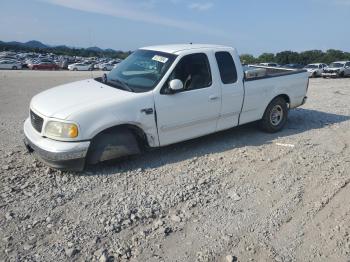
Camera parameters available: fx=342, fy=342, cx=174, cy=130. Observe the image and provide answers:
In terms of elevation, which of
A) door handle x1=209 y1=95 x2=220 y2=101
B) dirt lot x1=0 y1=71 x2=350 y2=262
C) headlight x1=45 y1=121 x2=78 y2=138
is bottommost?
dirt lot x1=0 y1=71 x2=350 y2=262

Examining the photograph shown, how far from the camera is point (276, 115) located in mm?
7426

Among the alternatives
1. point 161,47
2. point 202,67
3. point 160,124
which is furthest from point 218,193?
point 161,47

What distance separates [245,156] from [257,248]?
2543 mm

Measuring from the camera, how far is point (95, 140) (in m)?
4.93

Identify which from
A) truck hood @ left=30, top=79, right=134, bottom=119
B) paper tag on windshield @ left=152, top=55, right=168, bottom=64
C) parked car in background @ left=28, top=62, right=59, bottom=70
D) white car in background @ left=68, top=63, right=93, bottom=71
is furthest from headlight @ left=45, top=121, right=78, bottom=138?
white car in background @ left=68, top=63, right=93, bottom=71

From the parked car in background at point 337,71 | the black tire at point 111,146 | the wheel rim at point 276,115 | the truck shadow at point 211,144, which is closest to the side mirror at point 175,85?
the black tire at point 111,146

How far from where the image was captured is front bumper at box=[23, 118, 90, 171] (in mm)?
4637

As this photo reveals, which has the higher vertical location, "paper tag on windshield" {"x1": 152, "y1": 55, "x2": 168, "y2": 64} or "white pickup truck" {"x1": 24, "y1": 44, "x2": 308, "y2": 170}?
"paper tag on windshield" {"x1": 152, "y1": 55, "x2": 168, "y2": 64}

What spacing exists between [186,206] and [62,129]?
1.97m

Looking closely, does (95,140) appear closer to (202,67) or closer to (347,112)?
(202,67)

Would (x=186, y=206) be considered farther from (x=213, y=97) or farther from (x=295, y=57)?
(x=295, y=57)

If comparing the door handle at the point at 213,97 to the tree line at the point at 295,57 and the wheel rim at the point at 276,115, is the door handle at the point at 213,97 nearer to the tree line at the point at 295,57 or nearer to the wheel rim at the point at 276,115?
the wheel rim at the point at 276,115

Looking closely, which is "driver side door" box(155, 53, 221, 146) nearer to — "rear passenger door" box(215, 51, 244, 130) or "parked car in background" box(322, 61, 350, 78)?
"rear passenger door" box(215, 51, 244, 130)

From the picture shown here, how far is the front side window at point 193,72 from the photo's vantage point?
222 inches
